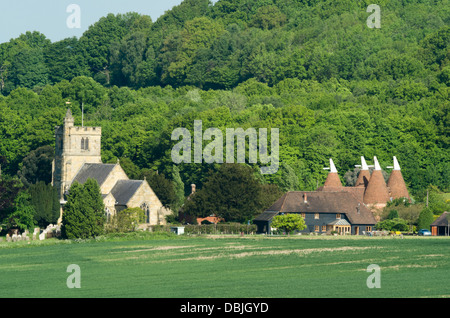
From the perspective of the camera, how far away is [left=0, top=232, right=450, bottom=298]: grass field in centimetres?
5647

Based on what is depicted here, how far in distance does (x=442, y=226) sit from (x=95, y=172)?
112 ft

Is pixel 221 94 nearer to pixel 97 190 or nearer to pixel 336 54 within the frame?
pixel 336 54

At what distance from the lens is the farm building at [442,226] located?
101 meters

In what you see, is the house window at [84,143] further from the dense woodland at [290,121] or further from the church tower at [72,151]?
the dense woodland at [290,121]

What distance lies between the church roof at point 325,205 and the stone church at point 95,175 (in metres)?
11.2

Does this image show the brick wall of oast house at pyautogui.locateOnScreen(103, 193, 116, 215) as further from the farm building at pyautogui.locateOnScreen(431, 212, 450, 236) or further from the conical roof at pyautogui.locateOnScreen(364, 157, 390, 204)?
the farm building at pyautogui.locateOnScreen(431, 212, 450, 236)

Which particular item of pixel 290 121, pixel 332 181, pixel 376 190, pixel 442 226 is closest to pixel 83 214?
pixel 442 226

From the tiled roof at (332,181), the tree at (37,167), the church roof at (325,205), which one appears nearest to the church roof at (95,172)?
the church roof at (325,205)

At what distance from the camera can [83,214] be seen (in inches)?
3794

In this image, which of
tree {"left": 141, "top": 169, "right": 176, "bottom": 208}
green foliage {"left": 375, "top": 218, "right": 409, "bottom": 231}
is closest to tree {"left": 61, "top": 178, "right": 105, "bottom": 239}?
tree {"left": 141, "top": 169, "right": 176, "bottom": 208}
